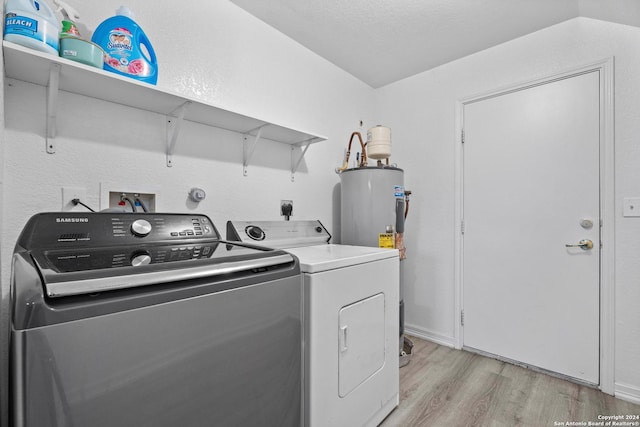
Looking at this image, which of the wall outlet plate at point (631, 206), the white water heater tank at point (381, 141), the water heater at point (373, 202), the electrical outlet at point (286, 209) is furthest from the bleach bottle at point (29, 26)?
the wall outlet plate at point (631, 206)

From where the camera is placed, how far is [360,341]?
1354 millimetres

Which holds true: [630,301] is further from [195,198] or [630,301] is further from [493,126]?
[195,198]

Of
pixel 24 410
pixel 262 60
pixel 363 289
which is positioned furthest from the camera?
pixel 262 60

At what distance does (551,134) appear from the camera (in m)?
2.03

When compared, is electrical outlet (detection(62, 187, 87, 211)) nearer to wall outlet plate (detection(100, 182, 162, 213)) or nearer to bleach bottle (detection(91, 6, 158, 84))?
wall outlet plate (detection(100, 182, 162, 213))

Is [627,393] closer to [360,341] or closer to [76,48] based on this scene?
[360,341]

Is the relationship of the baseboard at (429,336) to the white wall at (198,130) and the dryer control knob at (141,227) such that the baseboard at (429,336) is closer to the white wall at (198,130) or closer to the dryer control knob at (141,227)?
the white wall at (198,130)

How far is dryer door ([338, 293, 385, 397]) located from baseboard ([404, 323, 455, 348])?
4.28ft

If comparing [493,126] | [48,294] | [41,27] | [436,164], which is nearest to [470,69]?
[493,126]

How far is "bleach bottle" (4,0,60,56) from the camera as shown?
3.18 feet

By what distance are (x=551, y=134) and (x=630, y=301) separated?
1176 millimetres

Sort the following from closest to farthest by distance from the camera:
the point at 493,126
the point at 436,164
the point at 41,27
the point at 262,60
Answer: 1. the point at 41,27
2. the point at 262,60
3. the point at 493,126
4. the point at 436,164

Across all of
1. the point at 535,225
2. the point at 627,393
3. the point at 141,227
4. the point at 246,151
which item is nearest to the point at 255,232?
the point at 246,151

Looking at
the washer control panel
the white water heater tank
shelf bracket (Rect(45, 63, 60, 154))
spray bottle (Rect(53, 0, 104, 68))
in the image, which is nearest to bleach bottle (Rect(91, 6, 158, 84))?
spray bottle (Rect(53, 0, 104, 68))
